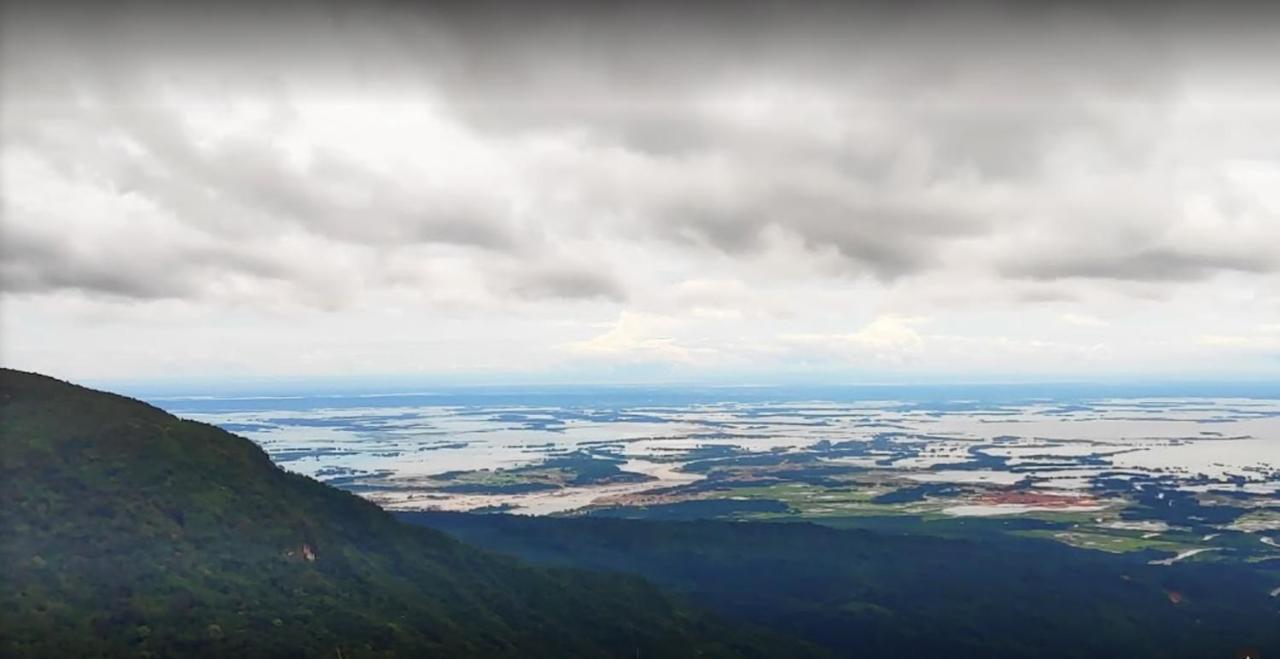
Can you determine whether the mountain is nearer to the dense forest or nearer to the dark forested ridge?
the dense forest

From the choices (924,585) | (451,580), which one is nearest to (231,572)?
(451,580)

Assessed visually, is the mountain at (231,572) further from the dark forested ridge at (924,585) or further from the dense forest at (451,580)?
the dark forested ridge at (924,585)

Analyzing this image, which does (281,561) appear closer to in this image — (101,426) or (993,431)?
(101,426)

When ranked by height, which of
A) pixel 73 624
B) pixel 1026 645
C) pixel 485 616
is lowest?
pixel 1026 645

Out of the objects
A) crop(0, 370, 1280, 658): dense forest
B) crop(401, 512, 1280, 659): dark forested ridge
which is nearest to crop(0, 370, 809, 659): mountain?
crop(0, 370, 1280, 658): dense forest

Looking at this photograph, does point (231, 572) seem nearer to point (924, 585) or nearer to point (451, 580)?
point (451, 580)

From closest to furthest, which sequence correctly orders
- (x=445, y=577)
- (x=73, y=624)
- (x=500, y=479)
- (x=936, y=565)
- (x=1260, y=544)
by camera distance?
(x=73, y=624) → (x=445, y=577) → (x=936, y=565) → (x=1260, y=544) → (x=500, y=479)

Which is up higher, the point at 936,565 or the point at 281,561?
the point at 281,561

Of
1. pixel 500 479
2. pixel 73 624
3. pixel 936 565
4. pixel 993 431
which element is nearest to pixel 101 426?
pixel 73 624
